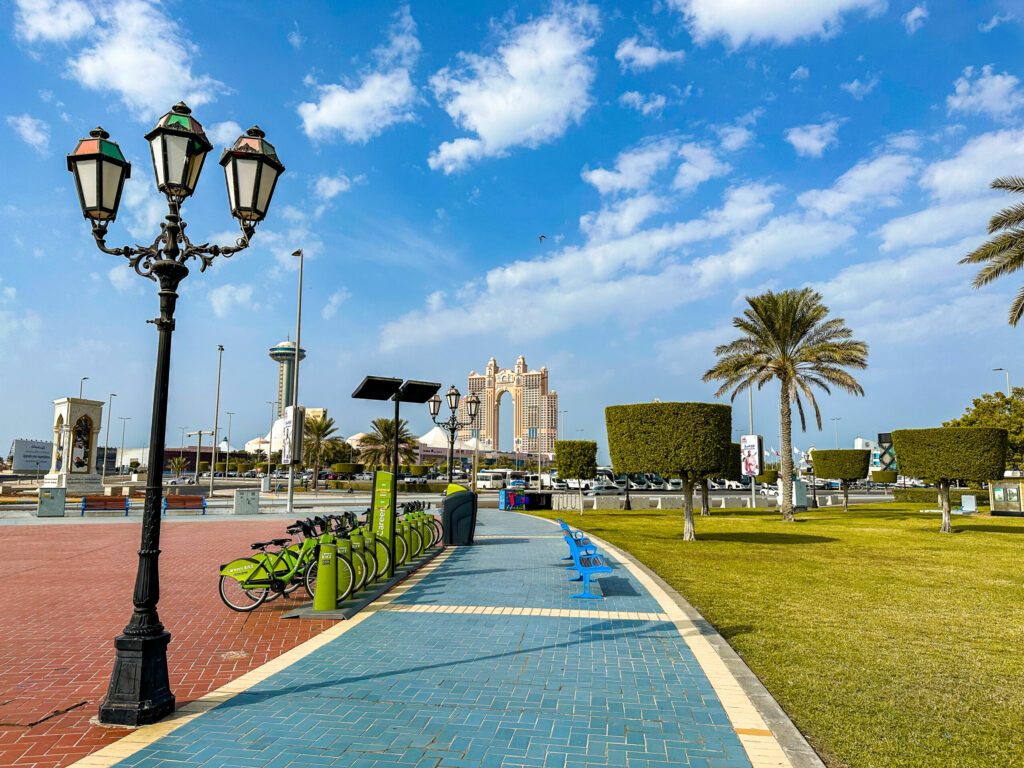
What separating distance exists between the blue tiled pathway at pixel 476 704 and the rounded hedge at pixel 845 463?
35827 mm

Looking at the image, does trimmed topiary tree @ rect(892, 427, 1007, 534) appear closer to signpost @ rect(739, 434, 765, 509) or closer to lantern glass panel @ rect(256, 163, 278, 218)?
signpost @ rect(739, 434, 765, 509)

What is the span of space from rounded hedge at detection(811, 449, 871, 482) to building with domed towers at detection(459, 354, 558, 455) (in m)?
124

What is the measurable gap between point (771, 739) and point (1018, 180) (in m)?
20.5

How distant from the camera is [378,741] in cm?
438

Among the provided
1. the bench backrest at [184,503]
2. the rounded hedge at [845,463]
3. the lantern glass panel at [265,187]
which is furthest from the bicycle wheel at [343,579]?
the rounded hedge at [845,463]

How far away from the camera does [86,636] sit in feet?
23.2

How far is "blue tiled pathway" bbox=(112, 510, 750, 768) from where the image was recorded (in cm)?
418

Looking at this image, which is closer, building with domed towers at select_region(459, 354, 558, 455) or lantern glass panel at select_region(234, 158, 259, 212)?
lantern glass panel at select_region(234, 158, 259, 212)

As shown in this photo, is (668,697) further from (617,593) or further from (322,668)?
(617,593)

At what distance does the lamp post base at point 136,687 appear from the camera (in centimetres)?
464

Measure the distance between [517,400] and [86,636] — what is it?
6867 inches

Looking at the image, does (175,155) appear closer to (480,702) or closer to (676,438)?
(480,702)

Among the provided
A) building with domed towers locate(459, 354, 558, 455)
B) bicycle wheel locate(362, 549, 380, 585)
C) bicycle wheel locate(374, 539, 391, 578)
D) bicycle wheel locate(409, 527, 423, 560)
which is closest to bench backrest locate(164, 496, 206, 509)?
bicycle wheel locate(409, 527, 423, 560)

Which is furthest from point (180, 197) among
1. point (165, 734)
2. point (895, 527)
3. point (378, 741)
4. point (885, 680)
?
point (895, 527)
